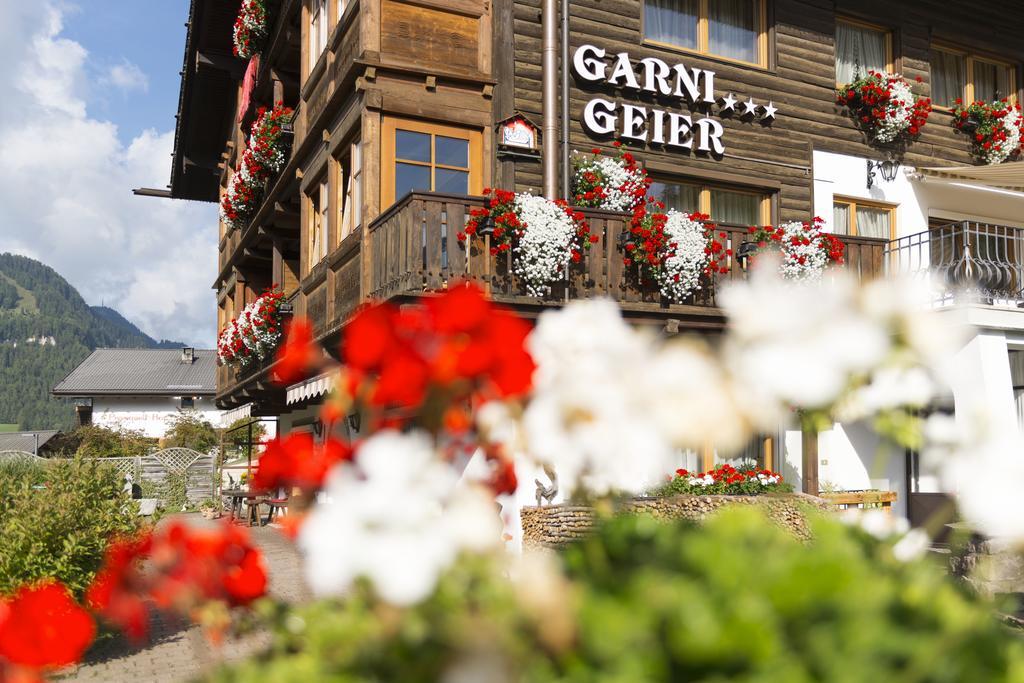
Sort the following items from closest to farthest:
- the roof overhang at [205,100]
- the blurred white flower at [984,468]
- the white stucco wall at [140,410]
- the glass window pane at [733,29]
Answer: the blurred white flower at [984,468], the glass window pane at [733,29], the roof overhang at [205,100], the white stucco wall at [140,410]

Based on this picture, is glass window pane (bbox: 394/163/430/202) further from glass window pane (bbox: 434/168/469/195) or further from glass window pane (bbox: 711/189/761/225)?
glass window pane (bbox: 711/189/761/225)

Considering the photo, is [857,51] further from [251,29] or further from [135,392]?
[135,392]

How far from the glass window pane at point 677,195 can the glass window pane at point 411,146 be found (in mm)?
3219

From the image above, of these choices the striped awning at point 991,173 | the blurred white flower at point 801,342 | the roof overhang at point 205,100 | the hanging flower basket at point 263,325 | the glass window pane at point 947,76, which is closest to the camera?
the blurred white flower at point 801,342

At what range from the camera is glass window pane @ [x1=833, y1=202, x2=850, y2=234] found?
13469 mm

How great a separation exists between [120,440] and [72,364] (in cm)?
15871

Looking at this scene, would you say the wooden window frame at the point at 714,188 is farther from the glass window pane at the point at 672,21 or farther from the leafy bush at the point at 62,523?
the leafy bush at the point at 62,523

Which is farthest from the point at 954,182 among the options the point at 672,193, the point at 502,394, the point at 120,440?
the point at 120,440

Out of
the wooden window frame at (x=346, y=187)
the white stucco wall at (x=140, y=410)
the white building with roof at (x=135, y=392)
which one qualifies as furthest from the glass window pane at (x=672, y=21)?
the white stucco wall at (x=140, y=410)

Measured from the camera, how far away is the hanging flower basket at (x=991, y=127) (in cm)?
1456

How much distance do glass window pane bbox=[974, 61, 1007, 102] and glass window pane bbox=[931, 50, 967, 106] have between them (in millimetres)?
343

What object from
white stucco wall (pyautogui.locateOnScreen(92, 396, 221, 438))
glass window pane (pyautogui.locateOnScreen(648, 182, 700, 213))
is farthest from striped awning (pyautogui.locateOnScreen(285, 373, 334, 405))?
white stucco wall (pyautogui.locateOnScreen(92, 396, 221, 438))

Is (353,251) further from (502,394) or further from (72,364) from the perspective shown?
(72,364)

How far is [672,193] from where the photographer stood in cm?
1219
